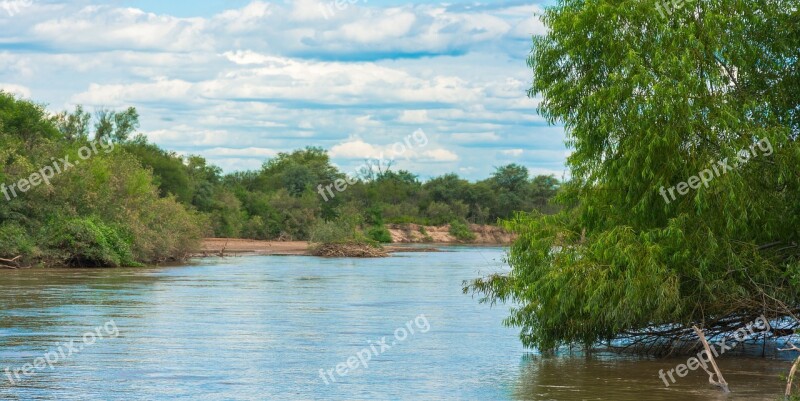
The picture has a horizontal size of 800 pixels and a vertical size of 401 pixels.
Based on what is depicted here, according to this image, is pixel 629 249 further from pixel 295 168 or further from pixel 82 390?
pixel 295 168

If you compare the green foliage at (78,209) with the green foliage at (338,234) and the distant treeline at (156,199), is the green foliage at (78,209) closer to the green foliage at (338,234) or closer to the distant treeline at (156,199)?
the distant treeline at (156,199)

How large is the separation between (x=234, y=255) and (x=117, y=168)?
17.3 meters

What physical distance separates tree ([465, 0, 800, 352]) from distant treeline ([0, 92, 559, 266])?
30.2 m

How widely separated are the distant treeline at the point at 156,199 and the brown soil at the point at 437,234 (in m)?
1.65

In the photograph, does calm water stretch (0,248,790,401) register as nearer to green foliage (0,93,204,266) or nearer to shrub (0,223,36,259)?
shrub (0,223,36,259)

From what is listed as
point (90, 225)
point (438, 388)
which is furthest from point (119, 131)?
point (438, 388)

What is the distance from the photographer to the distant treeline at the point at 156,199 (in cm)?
5034

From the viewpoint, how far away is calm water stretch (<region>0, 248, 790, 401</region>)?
17.5 metres

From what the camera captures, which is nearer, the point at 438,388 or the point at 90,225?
the point at 438,388

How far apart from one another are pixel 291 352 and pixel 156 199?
41.1 m

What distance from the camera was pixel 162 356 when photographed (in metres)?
21.3

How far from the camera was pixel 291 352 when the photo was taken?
74.3 feet

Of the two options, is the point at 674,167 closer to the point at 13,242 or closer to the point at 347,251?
the point at 13,242

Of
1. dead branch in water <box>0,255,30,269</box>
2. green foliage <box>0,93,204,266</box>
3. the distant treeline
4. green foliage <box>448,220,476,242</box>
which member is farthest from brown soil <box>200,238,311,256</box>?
green foliage <box>448,220,476,242</box>
